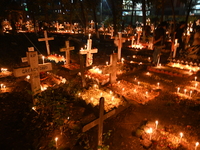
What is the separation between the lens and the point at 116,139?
4918 mm

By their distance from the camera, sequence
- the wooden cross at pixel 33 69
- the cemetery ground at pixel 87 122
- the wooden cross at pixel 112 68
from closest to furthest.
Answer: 1. the cemetery ground at pixel 87 122
2. the wooden cross at pixel 33 69
3. the wooden cross at pixel 112 68

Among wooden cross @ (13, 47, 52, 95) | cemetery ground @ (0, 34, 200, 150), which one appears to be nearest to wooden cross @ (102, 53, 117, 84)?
cemetery ground @ (0, 34, 200, 150)

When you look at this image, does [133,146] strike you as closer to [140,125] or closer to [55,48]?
[140,125]

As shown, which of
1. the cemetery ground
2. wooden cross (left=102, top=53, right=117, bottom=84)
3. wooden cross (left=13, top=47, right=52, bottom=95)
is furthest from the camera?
wooden cross (left=102, top=53, right=117, bottom=84)

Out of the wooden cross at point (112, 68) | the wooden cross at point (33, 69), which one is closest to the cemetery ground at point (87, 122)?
the wooden cross at point (33, 69)

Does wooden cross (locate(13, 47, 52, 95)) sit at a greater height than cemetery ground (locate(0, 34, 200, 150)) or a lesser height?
greater

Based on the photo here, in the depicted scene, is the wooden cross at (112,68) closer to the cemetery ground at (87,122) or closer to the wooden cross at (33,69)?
the cemetery ground at (87,122)

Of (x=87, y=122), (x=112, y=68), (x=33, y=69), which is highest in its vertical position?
(x=33, y=69)

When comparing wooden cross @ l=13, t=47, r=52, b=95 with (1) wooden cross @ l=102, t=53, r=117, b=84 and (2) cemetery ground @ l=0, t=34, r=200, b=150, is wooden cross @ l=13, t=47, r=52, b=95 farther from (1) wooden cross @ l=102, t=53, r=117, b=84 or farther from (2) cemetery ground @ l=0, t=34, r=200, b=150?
(1) wooden cross @ l=102, t=53, r=117, b=84

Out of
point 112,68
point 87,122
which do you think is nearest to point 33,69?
point 87,122

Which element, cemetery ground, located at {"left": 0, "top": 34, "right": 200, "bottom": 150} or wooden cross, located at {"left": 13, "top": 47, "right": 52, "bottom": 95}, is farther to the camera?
wooden cross, located at {"left": 13, "top": 47, "right": 52, "bottom": 95}

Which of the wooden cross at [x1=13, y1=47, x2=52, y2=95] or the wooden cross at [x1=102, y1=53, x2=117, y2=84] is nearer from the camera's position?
the wooden cross at [x1=13, y1=47, x2=52, y2=95]

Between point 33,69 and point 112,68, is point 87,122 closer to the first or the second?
point 33,69

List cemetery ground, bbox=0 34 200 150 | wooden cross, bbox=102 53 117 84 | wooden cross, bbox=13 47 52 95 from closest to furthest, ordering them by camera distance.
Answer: cemetery ground, bbox=0 34 200 150 → wooden cross, bbox=13 47 52 95 → wooden cross, bbox=102 53 117 84
